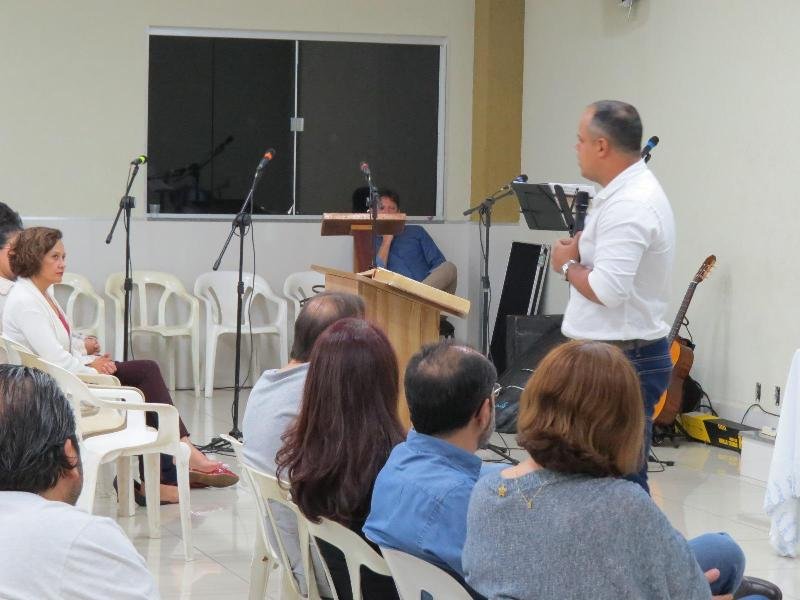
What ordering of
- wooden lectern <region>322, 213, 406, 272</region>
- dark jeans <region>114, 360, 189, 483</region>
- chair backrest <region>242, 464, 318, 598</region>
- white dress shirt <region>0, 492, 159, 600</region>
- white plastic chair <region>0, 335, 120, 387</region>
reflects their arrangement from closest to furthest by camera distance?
1. white dress shirt <region>0, 492, 159, 600</region>
2. chair backrest <region>242, 464, 318, 598</region>
3. white plastic chair <region>0, 335, 120, 387</region>
4. dark jeans <region>114, 360, 189, 483</region>
5. wooden lectern <region>322, 213, 406, 272</region>

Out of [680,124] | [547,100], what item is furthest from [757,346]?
[547,100]

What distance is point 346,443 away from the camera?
256cm

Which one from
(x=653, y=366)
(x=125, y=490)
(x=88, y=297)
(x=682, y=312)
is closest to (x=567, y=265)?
(x=653, y=366)

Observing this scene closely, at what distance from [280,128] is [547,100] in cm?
194

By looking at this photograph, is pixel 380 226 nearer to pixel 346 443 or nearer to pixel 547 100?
pixel 547 100

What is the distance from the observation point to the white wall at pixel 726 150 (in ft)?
20.6

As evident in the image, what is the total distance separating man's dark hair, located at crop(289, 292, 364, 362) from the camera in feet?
10.2

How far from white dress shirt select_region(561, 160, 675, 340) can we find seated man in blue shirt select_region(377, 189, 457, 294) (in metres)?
5.14

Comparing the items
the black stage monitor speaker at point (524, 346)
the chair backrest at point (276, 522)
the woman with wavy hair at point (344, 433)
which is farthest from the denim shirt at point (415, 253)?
the woman with wavy hair at point (344, 433)

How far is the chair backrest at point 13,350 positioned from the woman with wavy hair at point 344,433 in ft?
7.18

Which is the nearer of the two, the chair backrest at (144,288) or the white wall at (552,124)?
the white wall at (552,124)

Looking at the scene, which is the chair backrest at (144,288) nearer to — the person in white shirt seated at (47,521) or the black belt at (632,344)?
the black belt at (632,344)

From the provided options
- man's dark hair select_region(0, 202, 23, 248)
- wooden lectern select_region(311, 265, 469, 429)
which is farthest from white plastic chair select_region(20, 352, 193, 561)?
wooden lectern select_region(311, 265, 469, 429)

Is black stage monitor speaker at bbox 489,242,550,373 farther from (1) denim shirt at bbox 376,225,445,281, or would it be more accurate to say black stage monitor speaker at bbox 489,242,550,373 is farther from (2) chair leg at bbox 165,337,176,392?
(2) chair leg at bbox 165,337,176,392
